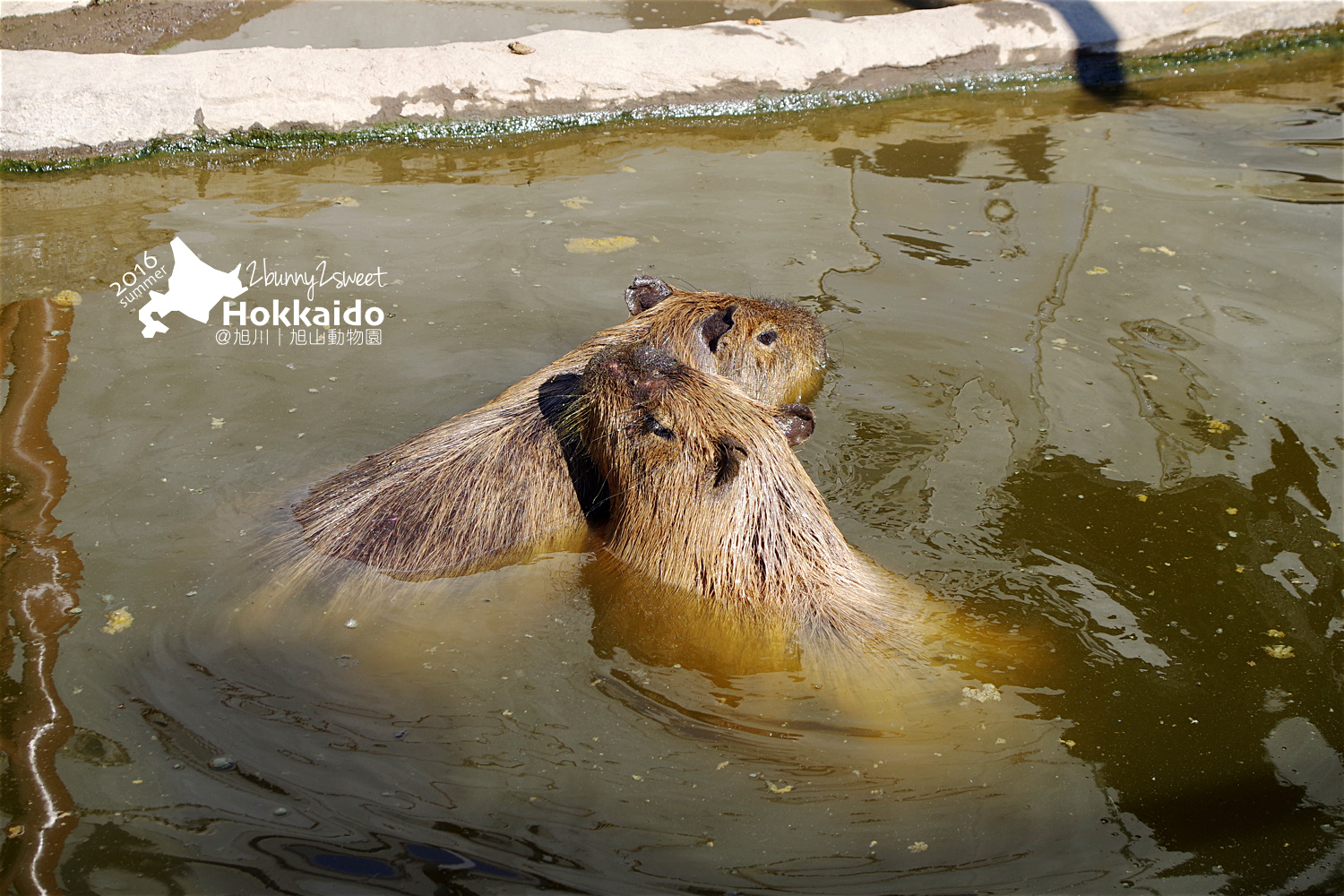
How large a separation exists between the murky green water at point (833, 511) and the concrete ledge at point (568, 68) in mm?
432

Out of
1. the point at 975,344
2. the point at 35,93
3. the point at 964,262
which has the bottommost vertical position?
the point at 975,344

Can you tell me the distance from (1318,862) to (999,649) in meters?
1.14

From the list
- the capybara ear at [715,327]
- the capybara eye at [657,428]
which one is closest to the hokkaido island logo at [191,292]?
the capybara ear at [715,327]

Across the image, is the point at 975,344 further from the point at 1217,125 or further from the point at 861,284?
the point at 1217,125

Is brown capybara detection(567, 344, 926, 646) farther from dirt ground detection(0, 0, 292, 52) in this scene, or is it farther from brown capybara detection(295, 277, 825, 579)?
dirt ground detection(0, 0, 292, 52)

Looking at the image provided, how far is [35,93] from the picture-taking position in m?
7.80

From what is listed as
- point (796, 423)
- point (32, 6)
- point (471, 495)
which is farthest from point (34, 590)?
point (32, 6)

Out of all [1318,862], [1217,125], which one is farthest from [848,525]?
[1217,125]

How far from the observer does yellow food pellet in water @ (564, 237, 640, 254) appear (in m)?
6.88

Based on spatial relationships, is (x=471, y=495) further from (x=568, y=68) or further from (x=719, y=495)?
(x=568, y=68)

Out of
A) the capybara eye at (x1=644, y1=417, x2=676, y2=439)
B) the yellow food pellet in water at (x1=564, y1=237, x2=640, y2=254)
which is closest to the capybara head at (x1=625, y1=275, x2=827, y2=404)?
the capybara eye at (x1=644, y1=417, x2=676, y2=439)

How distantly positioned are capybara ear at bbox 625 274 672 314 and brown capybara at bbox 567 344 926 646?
3.34 feet

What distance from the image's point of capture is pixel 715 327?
4.92m

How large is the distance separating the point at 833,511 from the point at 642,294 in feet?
4.37
